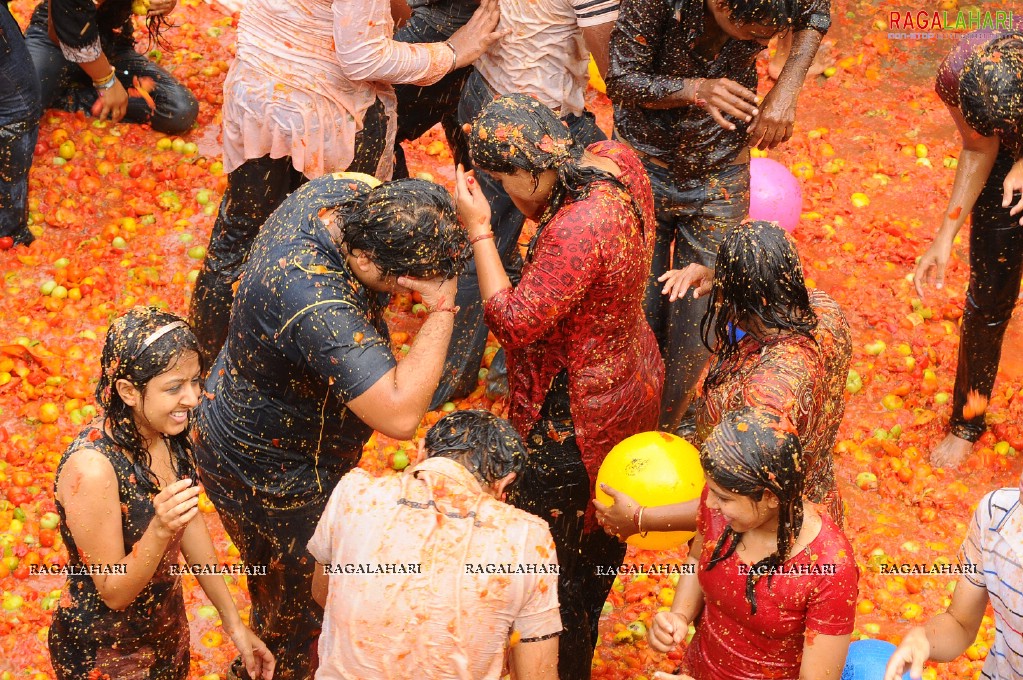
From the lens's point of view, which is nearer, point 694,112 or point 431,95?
point 694,112

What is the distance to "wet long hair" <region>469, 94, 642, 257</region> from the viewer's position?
10.9 feet

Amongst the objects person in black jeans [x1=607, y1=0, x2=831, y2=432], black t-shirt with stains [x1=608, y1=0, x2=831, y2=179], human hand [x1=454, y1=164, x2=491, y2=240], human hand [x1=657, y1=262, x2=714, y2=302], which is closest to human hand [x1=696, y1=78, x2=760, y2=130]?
person in black jeans [x1=607, y1=0, x2=831, y2=432]

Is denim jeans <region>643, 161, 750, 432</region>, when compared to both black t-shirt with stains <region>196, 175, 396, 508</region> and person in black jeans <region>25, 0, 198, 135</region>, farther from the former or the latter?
person in black jeans <region>25, 0, 198, 135</region>

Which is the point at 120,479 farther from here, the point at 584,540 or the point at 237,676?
the point at 584,540

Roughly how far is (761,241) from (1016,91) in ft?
5.90

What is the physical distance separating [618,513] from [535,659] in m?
0.74

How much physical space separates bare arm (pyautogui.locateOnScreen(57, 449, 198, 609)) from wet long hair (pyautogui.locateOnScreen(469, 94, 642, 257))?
4.43 feet

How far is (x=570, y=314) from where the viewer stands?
3.47 metres

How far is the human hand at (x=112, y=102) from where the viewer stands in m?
6.71

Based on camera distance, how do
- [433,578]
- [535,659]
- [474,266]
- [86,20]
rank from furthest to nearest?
[86,20] < [474,266] < [535,659] < [433,578]

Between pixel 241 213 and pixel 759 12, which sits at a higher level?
pixel 759 12

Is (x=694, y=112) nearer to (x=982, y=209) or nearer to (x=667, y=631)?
(x=982, y=209)

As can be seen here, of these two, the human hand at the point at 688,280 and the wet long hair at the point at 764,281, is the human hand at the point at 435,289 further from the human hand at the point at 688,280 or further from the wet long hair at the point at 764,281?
the human hand at the point at 688,280

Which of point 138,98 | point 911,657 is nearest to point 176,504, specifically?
point 911,657
